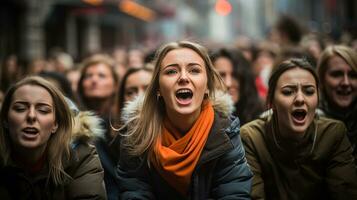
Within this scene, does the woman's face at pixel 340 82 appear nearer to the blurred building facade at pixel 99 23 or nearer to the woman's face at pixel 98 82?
the blurred building facade at pixel 99 23

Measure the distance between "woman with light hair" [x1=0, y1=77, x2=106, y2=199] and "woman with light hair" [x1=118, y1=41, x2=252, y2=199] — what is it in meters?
0.29

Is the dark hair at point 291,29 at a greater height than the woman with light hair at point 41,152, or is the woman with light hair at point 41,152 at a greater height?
the dark hair at point 291,29

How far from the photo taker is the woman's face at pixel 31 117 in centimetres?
374

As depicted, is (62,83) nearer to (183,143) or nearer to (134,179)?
(134,179)

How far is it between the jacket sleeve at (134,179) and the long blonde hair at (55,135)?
0.39 metres

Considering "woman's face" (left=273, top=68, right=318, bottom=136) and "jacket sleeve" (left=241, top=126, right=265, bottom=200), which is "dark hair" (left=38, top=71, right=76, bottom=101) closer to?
"jacket sleeve" (left=241, top=126, right=265, bottom=200)

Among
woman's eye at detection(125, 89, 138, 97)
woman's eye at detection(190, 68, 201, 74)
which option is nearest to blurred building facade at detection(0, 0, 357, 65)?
woman's eye at detection(125, 89, 138, 97)

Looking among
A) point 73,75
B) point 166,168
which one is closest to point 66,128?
point 166,168

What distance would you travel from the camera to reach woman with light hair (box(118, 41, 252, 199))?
3752 mm

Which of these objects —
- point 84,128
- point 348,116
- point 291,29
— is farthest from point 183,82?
point 291,29

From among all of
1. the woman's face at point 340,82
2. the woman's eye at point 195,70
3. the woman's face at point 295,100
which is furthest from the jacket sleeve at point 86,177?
the woman's face at point 340,82

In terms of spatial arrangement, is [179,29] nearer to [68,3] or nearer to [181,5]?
[181,5]

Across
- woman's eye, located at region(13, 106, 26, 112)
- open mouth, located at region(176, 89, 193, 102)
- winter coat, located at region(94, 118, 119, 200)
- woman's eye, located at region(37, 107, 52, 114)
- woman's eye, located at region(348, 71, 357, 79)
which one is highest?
woman's eye, located at region(348, 71, 357, 79)

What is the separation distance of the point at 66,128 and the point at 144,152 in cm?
57
